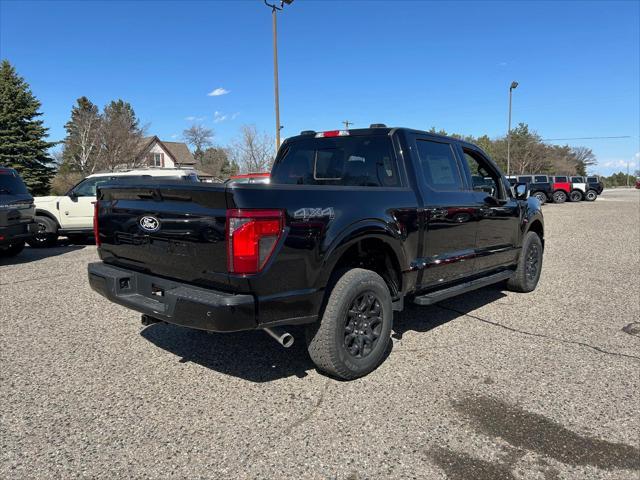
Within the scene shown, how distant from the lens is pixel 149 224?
3.26 metres

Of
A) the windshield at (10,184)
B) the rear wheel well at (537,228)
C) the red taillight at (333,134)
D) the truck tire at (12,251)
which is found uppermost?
the red taillight at (333,134)

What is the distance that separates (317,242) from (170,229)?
3.22ft

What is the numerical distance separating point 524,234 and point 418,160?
260 cm

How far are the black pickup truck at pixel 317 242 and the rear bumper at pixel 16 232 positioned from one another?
213 inches

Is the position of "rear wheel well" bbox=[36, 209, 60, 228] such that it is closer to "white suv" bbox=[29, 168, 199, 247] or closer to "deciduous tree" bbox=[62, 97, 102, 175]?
"white suv" bbox=[29, 168, 199, 247]

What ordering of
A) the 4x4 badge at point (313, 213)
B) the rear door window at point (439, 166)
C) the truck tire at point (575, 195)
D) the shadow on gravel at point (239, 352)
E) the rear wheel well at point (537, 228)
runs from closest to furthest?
1. the 4x4 badge at point (313, 213)
2. the shadow on gravel at point (239, 352)
3. the rear door window at point (439, 166)
4. the rear wheel well at point (537, 228)
5. the truck tire at point (575, 195)

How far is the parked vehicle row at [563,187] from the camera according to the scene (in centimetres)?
3080

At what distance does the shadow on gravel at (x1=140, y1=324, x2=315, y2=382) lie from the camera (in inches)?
147

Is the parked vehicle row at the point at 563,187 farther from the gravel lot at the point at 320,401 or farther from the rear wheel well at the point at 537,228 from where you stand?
the gravel lot at the point at 320,401

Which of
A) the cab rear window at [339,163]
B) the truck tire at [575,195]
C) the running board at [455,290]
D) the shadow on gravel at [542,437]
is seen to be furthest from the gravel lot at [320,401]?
the truck tire at [575,195]

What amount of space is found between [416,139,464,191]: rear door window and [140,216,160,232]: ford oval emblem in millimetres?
2362

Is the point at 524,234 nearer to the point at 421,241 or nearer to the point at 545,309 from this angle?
the point at 545,309

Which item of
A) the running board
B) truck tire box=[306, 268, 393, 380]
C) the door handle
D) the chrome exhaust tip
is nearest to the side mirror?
the running board

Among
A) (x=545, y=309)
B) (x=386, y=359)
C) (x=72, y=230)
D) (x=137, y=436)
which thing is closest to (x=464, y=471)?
(x=386, y=359)
